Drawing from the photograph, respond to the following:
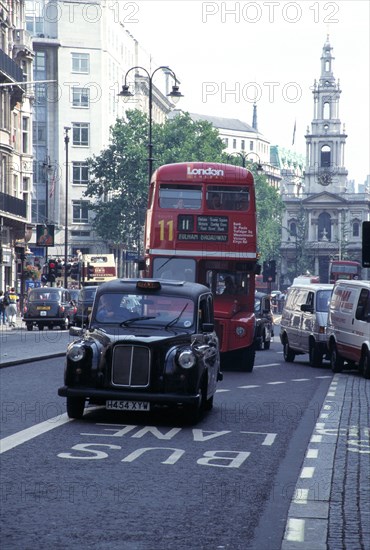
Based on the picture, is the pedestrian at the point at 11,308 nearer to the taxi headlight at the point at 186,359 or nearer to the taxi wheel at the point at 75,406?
the taxi wheel at the point at 75,406

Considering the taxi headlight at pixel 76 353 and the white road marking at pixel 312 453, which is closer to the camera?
the white road marking at pixel 312 453

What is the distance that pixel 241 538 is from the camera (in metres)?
7.95

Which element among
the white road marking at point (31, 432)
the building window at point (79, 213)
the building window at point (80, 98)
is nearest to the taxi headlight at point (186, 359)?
the white road marking at point (31, 432)

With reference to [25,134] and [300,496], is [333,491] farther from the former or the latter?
[25,134]

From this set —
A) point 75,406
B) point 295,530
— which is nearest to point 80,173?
point 75,406

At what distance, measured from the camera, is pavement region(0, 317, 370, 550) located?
26.0 ft

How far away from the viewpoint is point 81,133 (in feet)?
344

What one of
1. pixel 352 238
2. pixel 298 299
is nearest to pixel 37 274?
pixel 298 299

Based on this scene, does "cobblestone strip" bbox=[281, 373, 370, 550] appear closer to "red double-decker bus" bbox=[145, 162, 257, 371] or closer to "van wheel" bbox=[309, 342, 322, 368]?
"red double-decker bus" bbox=[145, 162, 257, 371]

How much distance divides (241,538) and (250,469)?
3203 mm

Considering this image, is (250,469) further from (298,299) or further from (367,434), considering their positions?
(298,299)

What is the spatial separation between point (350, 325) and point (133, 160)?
73278mm

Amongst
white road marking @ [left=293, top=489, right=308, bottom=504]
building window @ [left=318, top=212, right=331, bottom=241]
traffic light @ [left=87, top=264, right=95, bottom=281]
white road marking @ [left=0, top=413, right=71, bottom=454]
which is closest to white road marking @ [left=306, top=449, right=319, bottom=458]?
white road marking @ [left=293, top=489, right=308, bottom=504]

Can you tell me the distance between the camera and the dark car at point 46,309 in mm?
54594
